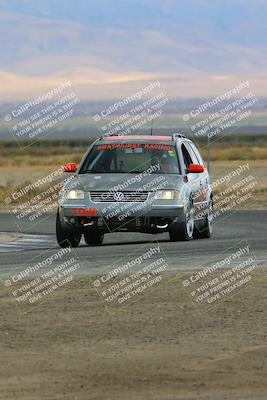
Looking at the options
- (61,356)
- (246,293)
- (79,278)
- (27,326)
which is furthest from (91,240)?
(61,356)

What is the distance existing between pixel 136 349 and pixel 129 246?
10.7m

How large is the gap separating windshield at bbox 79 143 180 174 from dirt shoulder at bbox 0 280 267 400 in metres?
7.61

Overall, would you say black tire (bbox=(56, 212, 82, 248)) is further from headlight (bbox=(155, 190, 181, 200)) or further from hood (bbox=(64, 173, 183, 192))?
headlight (bbox=(155, 190, 181, 200))

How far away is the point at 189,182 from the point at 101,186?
1801 millimetres

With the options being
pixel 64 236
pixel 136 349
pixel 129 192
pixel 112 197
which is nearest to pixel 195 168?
pixel 129 192

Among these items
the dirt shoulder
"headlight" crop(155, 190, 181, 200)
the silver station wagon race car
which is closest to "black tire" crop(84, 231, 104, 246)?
the silver station wagon race car

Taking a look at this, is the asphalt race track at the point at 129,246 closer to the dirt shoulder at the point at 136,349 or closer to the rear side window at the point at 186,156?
the rear side window at the point at 186,156

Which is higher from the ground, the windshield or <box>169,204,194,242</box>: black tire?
the windshield

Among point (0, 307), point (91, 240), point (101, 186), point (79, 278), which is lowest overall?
point (91, 240)

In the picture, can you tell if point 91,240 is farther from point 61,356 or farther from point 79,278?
point 61,356

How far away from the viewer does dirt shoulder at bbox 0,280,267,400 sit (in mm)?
9883

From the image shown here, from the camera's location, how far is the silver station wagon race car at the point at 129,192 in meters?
22.1

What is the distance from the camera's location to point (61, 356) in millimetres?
11266

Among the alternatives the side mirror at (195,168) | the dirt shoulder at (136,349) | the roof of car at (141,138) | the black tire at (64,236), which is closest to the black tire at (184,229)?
the side mirror at (195,168)
